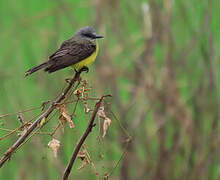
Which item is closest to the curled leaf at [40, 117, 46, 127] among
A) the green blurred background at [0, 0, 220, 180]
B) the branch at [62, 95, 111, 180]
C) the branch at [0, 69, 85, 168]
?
the branch at [0, 69, 85, 168]

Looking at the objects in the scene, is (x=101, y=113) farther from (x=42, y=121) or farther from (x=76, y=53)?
(x=76, y=53)

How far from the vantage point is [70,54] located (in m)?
3.22

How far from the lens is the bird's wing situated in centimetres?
295

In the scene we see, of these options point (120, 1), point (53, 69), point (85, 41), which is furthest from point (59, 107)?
point (120, 1)

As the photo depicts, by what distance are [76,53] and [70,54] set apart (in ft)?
0.31

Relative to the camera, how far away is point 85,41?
3531 mm

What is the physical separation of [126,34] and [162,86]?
62 cm

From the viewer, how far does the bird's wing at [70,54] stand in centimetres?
295

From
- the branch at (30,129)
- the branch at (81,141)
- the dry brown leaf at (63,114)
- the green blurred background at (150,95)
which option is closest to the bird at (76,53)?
the green blurred background at (150,95)

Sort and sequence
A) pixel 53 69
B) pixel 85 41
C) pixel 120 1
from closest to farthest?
pixel 53 69 → pixel 85 41 → pixel 120 1

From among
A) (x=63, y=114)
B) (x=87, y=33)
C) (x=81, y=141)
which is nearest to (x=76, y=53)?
(x=87, y=33)

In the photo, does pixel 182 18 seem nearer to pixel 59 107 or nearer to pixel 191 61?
pixel 191 61

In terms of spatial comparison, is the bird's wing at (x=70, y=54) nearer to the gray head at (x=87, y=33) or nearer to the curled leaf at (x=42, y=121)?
the gray head at (x=87, y=33)

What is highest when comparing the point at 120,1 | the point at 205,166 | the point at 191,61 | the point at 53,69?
the point at 120,1
